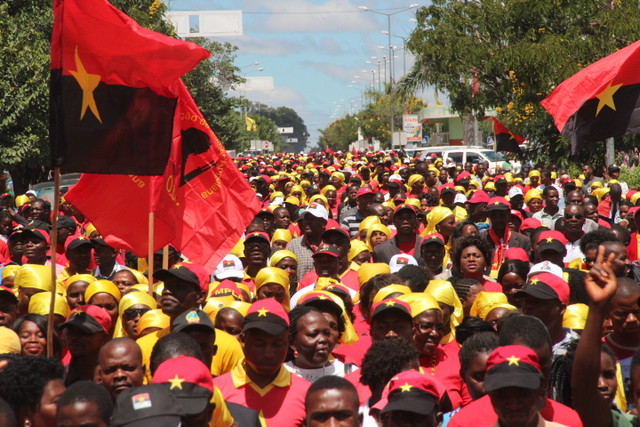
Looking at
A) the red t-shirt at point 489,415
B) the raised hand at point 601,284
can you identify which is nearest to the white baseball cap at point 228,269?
the red t-shirt at point 489,415

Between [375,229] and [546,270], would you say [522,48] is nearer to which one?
[375,229]

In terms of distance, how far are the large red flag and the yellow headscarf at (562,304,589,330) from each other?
3537 mm

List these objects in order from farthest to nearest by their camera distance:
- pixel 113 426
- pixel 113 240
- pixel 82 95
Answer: pixel 113 240 → pixel 82 95 → pixel 113 426

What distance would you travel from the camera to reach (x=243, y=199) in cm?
977

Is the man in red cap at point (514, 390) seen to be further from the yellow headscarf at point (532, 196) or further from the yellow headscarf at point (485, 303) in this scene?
the yellow headscarf at point (532, 196)

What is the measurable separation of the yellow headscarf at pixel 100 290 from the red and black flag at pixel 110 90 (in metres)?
0.86

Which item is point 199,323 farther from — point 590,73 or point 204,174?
point 590,73

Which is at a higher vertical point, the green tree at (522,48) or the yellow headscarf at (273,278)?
the green tree at (522,48)

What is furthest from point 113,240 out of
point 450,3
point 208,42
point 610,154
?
point 208,42

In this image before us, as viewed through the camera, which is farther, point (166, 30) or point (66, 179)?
point (166, 30)

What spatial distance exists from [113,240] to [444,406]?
4.37 m

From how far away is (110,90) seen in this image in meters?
7.90

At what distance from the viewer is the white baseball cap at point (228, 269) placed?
31.9ft

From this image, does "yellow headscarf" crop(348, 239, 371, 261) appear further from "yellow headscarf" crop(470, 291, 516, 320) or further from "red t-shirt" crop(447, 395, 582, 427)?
"red t-shirt" crop(447, 395, 582, 427)
